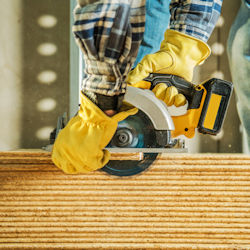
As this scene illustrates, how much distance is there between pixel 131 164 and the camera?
83cm

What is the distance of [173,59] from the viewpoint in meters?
0.69

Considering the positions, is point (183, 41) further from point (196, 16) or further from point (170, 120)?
point (170, 120)

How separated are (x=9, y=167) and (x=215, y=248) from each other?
2.01 feet

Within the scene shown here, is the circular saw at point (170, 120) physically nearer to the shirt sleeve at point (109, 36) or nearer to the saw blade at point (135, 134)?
the saw blade at point (135, 134)

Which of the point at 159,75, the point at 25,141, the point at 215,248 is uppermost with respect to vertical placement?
the point at 159,75

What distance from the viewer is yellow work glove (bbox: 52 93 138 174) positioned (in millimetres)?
548

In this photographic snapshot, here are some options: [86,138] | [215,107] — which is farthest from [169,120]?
[86,138]

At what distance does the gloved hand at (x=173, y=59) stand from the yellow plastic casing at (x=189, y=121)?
5 centimetres

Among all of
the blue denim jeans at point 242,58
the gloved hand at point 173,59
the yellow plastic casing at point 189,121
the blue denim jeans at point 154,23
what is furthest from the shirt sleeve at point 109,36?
the blue denim jeans at point 242,58


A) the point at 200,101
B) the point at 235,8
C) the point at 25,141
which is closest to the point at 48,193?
the point at 200,101

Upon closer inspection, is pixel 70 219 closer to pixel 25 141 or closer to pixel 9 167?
pixel 9 167

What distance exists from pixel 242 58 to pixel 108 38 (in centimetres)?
98

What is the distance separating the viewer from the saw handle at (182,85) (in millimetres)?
725

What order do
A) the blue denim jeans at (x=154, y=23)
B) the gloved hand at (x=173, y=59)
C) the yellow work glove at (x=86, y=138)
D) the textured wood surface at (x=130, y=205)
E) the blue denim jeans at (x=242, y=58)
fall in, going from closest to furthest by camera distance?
the yellow work glove at (x=86, y=138)
the gloved hand at (x=173, y=59)
the textured wood surface at (x=130, y=205)
the blue denim jeans at (x=154, y=23)
the blue denim jeans at (x=242, y=58)
